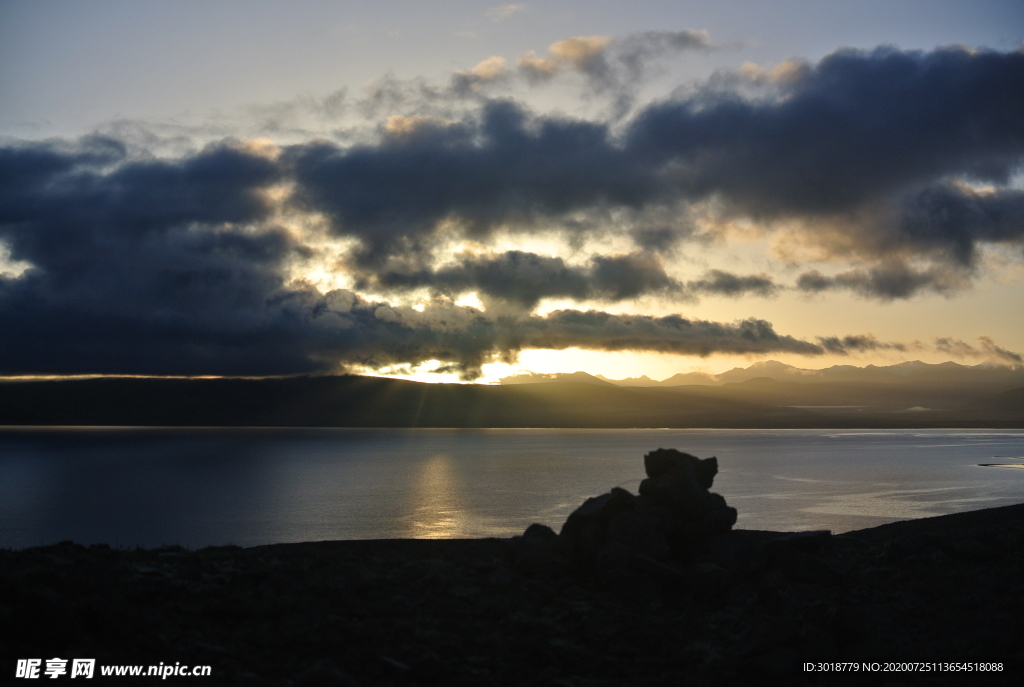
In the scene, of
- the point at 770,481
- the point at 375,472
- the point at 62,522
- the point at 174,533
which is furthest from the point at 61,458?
the point at 770,481

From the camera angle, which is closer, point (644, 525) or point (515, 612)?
point (515, 612)

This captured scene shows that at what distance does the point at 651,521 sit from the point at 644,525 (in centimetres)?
23

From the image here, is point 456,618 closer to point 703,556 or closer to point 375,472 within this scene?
point 703,556

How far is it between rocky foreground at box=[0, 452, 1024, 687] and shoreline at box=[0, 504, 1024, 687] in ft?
0.17

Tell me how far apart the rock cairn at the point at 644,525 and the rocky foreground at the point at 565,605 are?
6 cm

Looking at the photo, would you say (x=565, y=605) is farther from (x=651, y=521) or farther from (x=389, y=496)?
(x=389, y=496)

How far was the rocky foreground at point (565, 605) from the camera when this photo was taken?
1314 centimetres

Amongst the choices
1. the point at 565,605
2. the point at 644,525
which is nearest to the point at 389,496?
the point at 644,525

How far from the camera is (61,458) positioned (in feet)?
460

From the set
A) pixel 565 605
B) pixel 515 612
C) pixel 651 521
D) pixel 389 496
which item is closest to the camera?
pixel 515 612

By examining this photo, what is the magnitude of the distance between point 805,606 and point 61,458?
513 ft

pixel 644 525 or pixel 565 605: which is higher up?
pixel 644 525

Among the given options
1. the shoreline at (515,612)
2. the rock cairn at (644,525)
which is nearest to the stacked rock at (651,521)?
the rock cairn at (644,525)

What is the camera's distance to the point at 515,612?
16797 millimetres
